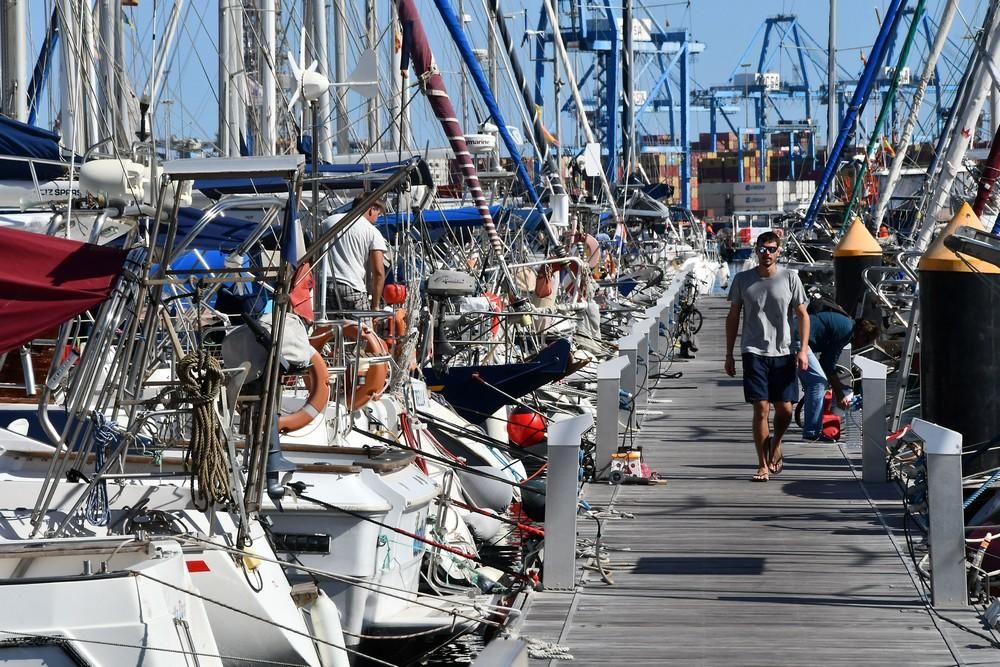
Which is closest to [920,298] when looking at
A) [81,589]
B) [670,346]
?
[81,589]

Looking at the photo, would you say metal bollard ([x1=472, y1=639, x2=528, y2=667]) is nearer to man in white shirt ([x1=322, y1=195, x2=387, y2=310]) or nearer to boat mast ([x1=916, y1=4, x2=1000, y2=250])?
man in white shirt ([x1=322, y1=195, x2=387, y2=310])

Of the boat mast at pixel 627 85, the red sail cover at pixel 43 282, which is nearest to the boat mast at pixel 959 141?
the red sail cover at pixel 43 282

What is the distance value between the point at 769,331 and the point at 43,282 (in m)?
4.89

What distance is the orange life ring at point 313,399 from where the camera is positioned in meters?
8.12

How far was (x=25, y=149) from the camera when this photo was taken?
12.4 meters

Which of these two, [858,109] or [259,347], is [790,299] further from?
[858,109]

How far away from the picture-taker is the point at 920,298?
34.2 ft

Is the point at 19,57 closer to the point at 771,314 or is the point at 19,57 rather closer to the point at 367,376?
the point at 367,376

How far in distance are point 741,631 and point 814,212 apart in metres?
27.1

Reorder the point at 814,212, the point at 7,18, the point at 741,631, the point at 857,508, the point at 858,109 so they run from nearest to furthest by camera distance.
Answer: the point at 741,631, the point at 857,508, the point at 7,18, the point at 858,109, the point at 814,212

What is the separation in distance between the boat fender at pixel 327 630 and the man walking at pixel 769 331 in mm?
3561

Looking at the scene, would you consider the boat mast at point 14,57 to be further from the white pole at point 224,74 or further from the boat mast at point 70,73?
the white pole at point 224,74

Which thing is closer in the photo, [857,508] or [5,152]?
[857,508]

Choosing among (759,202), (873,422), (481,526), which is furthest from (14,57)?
(759,202)
